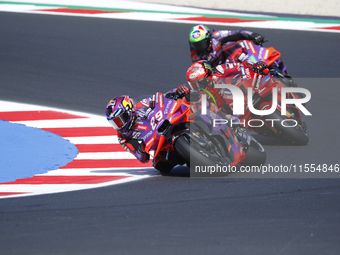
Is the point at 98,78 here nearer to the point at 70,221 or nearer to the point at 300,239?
the point at 70,221

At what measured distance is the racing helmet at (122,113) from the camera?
6887 millimetres

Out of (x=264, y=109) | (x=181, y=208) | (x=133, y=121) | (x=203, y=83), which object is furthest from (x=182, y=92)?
(x=264, y=109)

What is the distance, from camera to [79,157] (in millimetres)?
8641

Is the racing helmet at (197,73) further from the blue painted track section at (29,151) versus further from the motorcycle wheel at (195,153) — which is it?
the blue painted track section at (29,151)

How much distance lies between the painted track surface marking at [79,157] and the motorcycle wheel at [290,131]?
88.8 inches

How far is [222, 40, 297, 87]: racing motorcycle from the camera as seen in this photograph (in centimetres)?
988

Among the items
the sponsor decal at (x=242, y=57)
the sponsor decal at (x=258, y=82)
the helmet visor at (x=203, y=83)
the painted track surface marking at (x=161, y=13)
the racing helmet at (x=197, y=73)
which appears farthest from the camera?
the painted track surface marking at (x=161, y=13)

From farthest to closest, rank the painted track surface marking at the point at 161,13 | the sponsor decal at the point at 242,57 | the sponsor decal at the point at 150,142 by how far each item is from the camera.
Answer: the painted track surface marking at the point at 161,13
the sponsor decal at the point at 242,57
the sponsor decal at the point at 150,142

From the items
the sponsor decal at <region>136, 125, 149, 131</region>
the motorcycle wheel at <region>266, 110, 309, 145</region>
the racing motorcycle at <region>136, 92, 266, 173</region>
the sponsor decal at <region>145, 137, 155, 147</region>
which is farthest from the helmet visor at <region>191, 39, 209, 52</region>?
the sponsor decal at <region>145, 137, 155, 147</region>

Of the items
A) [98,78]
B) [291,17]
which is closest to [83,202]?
[98,78]

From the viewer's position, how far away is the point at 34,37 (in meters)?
15.8

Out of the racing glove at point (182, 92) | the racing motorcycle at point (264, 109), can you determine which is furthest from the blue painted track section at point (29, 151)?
the racing motorcycle at point (264, 109)

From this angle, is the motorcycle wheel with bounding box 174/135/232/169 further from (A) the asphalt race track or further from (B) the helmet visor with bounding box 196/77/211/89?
(B) the helmet visor with bounding box 196/77/211/89

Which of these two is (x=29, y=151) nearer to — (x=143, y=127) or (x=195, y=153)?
(x=143, y=127)
